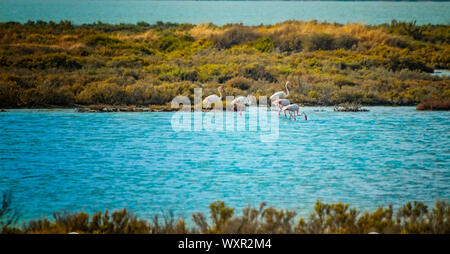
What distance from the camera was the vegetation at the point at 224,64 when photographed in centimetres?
1875

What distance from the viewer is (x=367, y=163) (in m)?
9.78

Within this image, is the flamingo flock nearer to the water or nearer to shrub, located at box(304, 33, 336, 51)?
shrub, located at box(304, 33, 336, 51)

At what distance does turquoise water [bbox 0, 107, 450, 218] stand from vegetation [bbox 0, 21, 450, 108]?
368 centimetres

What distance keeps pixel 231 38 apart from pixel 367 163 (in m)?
25.1

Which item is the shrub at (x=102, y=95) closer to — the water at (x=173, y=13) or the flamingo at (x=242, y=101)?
the flamingo at (x=242, y=101)

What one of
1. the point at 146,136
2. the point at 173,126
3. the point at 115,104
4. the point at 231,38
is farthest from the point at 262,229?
the point at 231,38

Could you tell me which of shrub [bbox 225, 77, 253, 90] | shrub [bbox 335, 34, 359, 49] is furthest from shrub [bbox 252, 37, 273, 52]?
shrub [bbox 225, 77, 253, 90]

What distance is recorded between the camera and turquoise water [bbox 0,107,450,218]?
7480 mm

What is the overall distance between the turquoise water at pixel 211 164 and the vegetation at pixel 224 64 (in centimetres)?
368

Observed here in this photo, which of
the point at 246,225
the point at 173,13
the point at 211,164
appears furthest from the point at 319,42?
the point at 173,13

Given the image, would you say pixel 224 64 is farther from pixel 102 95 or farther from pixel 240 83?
pixel 102 95

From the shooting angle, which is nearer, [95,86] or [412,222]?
[412,222]

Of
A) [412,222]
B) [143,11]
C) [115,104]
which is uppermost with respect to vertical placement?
[143,11]

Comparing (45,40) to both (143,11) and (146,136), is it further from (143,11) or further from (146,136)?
(143,11)
